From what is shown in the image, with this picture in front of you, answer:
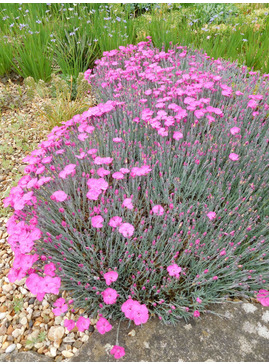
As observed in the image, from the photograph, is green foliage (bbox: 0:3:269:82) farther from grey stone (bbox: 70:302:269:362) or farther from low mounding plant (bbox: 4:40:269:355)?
grey stone (bbox: 70:302:269:362)

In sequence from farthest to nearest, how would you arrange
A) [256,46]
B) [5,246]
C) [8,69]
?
[8,69] < [256,46] < [5,246]

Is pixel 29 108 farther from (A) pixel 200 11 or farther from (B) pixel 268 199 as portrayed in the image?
(A) pixel 200 11

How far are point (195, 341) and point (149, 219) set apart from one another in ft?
2.66

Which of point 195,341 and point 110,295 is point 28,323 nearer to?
point 110,295

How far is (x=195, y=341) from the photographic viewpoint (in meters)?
1.66

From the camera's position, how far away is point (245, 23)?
198 inches

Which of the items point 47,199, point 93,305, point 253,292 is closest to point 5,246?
point 47,199

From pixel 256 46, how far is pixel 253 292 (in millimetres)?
3580

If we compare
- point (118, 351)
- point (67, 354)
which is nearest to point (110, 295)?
point (118, 351)

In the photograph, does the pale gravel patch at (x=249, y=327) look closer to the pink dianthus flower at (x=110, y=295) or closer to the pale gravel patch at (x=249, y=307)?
the pale gravel patch at (x=249, y=307)

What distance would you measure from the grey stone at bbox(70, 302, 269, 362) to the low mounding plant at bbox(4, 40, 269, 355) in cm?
9

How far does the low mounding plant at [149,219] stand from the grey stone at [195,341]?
0.30 ft

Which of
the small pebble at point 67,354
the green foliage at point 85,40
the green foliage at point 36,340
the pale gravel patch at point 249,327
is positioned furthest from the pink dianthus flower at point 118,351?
the green foliage at point 85,40

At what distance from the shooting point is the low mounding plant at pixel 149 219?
1727 millimetres
